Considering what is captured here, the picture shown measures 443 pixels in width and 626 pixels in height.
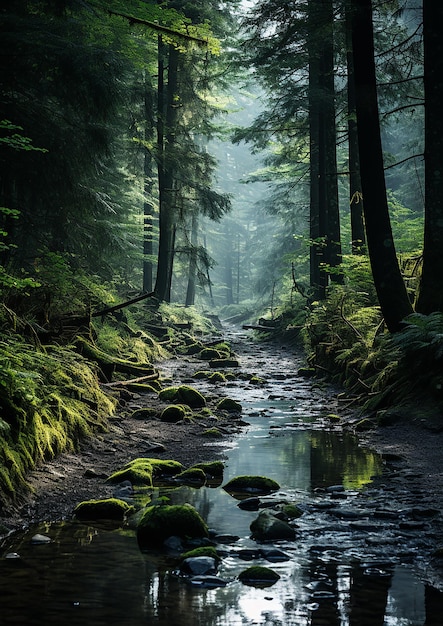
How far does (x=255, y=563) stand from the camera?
15.5 feet

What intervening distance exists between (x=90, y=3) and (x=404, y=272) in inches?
344

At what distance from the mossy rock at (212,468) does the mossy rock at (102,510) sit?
174cm

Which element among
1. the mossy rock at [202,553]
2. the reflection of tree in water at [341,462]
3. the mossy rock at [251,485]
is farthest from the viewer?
the reflection of tree in water at [341,462]

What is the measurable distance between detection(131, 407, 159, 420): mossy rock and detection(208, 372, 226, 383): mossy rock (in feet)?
16.8

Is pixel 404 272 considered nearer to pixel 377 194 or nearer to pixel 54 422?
pixel 377 194

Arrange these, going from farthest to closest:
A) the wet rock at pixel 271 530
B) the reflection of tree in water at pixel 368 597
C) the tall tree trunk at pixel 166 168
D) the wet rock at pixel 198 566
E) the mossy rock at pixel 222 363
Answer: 1. the tall tree trunk at pixel 166 168
2. the mossy rock at pixel 222 363
3. the wet rock at pixel 271 530
4. the wet rock at pixel 198 566
5. the reflection of tree in water at pixel 368 597

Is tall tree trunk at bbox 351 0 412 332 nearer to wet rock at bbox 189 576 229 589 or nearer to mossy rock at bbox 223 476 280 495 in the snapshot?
mossy rock at bbox 223 476 280 495

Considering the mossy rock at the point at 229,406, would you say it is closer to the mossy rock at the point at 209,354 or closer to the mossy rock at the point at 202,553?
the mossy rock at the point at 202,553

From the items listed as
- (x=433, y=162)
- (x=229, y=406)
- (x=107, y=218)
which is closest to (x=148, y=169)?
(x=107, y=218)

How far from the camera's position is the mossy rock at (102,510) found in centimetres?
585

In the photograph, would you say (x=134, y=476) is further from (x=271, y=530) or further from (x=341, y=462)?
(x=341, y=462)

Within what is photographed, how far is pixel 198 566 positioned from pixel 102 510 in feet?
5.44

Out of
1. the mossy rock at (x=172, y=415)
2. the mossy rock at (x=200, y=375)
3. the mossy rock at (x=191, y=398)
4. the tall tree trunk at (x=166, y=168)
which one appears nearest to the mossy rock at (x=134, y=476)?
the mossy rock at (x=172, y=415)

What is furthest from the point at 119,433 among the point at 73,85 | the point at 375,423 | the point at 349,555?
the point at 73,85
